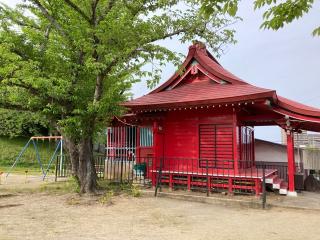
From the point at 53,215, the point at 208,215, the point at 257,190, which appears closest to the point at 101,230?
the point at 53,215

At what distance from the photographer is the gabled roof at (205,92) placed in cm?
1038

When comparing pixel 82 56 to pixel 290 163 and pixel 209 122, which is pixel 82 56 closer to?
pixel 209 122

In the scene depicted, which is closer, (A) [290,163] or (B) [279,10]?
(B) [279,10]

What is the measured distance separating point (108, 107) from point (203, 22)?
4.47m

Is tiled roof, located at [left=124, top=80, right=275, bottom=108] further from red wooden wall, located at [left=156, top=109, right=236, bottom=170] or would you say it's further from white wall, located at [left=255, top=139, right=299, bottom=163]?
white wall, located at [left=255, top=139, right=299, bottom=163]

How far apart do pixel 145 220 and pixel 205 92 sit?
596cm

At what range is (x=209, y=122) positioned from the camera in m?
12.0

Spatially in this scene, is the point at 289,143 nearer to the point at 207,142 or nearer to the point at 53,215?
the point at 207,142

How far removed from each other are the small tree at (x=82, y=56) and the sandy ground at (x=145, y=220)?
2.31 metres

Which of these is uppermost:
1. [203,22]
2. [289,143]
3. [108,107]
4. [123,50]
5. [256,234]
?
[203,22]

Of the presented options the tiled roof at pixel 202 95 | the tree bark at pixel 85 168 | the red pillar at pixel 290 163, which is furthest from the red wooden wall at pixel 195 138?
the tree bark at pixel 85 168

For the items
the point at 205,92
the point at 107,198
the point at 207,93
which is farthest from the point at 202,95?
the point at 107,198

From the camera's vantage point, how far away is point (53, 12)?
1101 centimetres

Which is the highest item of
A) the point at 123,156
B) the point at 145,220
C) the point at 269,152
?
the point at 269,152
